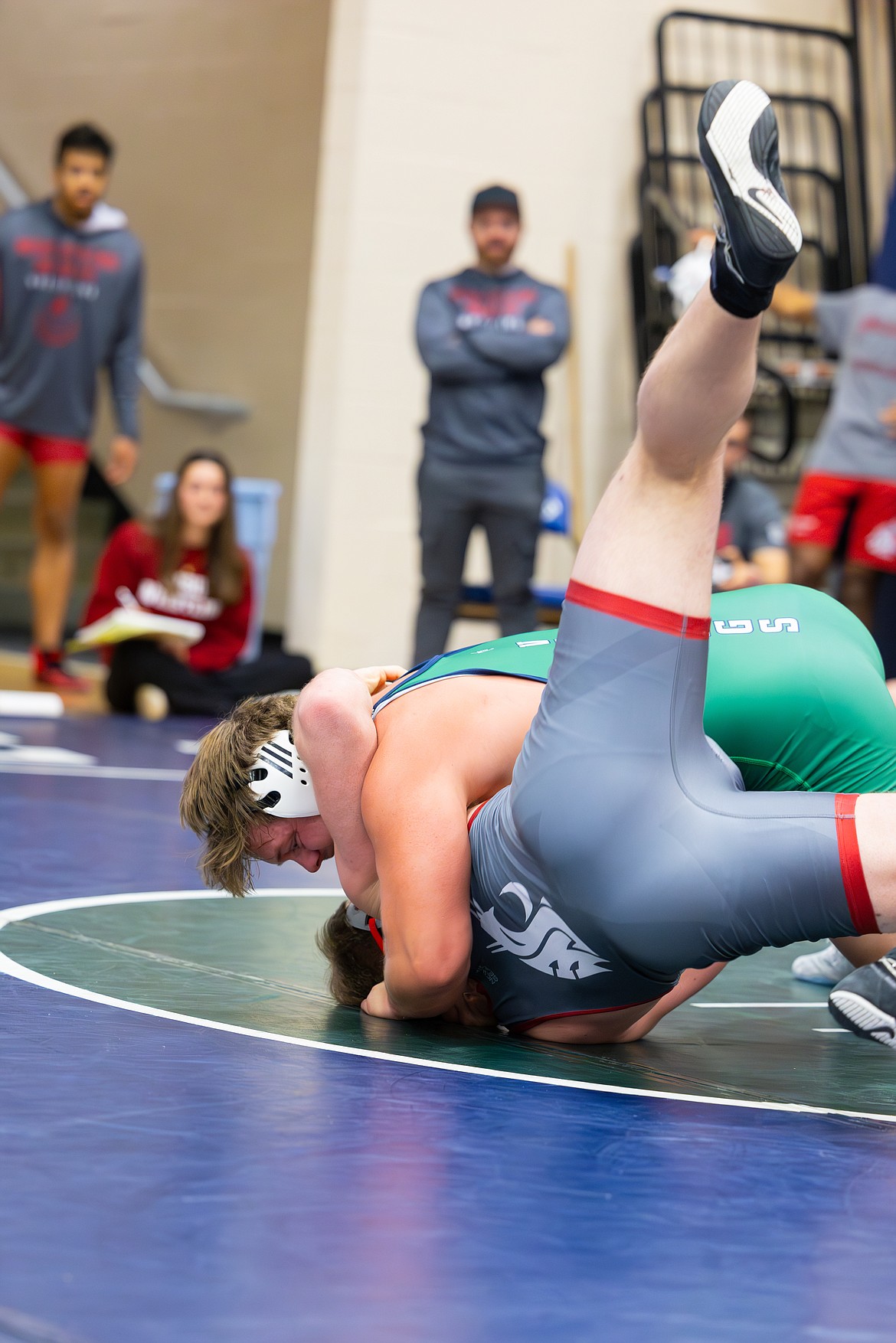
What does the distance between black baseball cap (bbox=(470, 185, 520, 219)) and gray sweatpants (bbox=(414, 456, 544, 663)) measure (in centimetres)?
81

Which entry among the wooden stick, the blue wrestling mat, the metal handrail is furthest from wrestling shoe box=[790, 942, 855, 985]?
the metal handrail

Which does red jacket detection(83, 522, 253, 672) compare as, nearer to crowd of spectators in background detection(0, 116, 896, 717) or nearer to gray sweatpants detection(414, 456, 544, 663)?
crowd of spectators in background detection(0, 116, 896, 717)

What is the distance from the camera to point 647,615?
1.62 meters

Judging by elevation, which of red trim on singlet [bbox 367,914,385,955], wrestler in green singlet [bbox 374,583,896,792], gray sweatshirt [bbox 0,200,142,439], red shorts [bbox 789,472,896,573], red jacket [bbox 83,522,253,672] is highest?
gray sweatshirt [bbox 0,200,142,439]

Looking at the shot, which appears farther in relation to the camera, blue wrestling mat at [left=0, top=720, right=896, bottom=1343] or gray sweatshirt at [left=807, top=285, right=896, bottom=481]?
gray sweatshirt at [left=807, top=285, right=896, bottom=481]

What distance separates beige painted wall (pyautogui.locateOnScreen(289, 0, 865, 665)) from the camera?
6949mm

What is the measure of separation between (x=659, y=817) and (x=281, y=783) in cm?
52

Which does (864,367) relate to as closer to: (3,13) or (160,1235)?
(160,1235)

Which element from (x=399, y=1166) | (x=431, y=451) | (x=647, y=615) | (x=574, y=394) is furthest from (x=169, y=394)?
(x=399, y=1166)

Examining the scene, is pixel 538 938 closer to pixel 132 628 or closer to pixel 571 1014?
pixel 571 1014

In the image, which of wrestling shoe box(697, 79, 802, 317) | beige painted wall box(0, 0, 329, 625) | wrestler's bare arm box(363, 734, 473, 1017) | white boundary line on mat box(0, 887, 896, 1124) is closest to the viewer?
wrestling shoe box(697, 79, 802, 317)

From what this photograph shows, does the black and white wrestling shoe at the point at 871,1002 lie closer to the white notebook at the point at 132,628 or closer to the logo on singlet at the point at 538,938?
the logo on singlet at the point at 538,938

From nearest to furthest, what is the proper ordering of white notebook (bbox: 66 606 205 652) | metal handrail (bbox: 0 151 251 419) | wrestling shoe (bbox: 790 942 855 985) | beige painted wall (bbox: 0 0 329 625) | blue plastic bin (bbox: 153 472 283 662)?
wrestling shoe (bbox: 790 942 855 985), white notebook (bbox: 66 606 205 652), blue plastic bin (bbox: 153 472 283 662), beige painted wall (bbox: 0 0 329 625), metal handrail (bbox: 0 151 251 419)

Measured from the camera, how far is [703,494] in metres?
1.63
